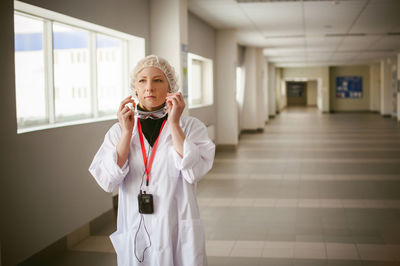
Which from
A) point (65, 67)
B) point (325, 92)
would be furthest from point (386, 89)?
point (65, 67)

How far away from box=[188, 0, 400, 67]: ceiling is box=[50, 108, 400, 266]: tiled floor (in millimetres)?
3131

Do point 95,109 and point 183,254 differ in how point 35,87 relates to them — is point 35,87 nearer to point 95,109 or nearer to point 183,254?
point 95,109

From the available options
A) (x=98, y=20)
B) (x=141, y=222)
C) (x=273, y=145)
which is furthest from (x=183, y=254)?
(x=273, y=145)

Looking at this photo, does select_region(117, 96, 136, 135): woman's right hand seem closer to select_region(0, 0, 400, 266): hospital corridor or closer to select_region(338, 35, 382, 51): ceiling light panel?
select_region(0, 0, 400, 266): hospital corridor

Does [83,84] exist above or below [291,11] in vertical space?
below

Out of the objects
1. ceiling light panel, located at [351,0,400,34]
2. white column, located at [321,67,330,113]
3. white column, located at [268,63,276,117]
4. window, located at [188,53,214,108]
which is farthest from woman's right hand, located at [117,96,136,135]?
white column, located at [321,67,330,113]

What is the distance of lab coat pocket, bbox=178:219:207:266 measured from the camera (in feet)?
7.09

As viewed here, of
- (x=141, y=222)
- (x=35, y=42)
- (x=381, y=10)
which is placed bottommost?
(x=141, y=222)

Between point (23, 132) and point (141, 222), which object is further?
point (23, 132)

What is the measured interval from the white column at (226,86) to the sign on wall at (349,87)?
83.5 ft

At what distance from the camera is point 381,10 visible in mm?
9766

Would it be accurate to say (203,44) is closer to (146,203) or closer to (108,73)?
(108,73)

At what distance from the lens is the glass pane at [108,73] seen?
6.68 metres

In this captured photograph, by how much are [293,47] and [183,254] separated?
54.0ft
